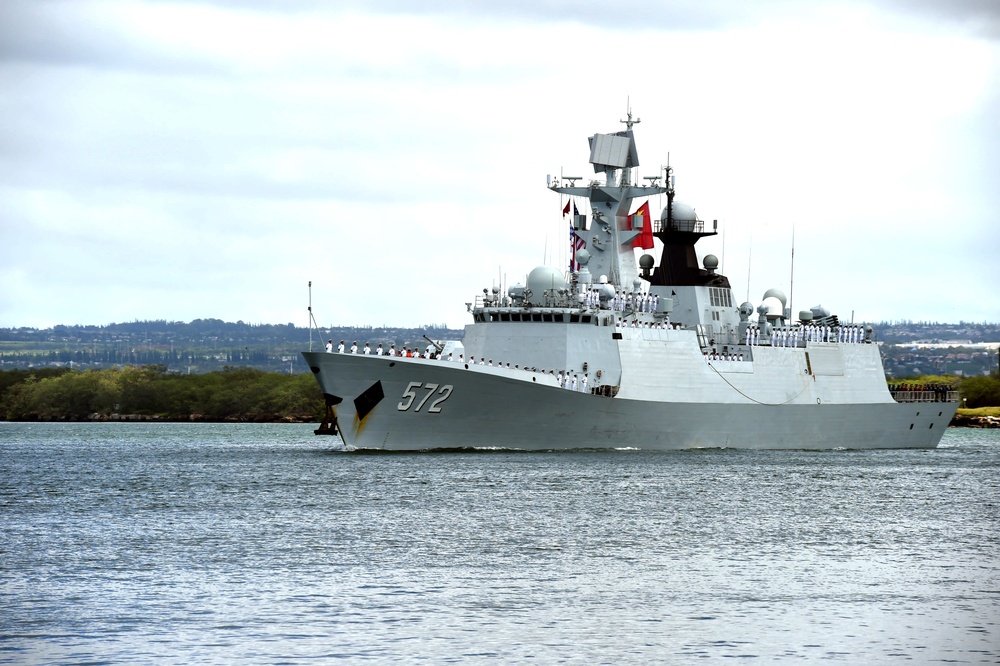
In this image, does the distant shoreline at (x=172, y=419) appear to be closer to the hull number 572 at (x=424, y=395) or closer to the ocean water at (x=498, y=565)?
the hull number 572 at (x=424, y=395)

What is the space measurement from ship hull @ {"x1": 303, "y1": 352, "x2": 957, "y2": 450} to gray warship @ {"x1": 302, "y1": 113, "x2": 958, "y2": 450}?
0.15ft

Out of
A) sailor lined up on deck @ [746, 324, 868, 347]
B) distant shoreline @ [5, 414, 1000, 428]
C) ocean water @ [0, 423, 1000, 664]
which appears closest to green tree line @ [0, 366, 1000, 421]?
distant shoreline @ [5, 414, 1000, 428]

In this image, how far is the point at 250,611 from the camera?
1992 cm

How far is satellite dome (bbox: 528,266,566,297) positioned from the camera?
1852 inches

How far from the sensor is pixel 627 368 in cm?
4697

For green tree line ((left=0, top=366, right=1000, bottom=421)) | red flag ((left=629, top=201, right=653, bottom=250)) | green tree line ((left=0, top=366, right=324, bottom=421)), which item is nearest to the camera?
red flag ((left=629, top=201, right=653, bottom=250))

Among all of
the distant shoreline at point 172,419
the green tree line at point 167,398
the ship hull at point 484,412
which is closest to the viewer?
the ship hull at point 484,412

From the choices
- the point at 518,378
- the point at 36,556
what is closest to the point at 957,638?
the point at 36,556

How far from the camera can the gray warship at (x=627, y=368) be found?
4259cm

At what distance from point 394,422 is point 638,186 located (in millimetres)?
15002

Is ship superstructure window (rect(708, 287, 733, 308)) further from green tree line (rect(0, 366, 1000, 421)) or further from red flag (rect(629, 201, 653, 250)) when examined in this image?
green tree line (rect(0, 366, 1000, 421))

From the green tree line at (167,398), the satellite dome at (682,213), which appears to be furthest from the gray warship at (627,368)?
the green tree line at (167,398)

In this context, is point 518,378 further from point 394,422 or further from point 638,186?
point 638,186

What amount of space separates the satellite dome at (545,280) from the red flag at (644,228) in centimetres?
607
